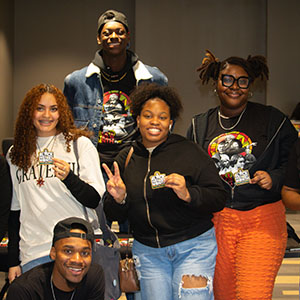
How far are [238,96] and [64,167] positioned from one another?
1152 mm

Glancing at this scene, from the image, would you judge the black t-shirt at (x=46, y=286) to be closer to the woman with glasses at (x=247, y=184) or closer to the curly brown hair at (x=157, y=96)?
the woman with glasses at (x=247, y=184)

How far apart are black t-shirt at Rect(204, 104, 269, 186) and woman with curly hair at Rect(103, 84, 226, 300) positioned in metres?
0.26

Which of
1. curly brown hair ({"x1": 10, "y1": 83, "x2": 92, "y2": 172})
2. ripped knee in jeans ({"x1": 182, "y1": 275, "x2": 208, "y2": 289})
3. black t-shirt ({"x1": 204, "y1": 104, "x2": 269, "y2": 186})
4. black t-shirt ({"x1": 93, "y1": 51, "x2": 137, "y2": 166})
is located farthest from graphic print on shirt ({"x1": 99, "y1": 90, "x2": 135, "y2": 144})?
ripped knee in jeans ({"x1": 182, "y1": 275, "x2": 208, "y2": 289})

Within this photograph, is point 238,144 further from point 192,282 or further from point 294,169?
point 192,282

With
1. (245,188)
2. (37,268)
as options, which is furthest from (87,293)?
(245,188)

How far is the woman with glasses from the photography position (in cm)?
250

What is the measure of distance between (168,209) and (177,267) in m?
0.30

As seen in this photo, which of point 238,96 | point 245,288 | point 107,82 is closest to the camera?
point 245,288

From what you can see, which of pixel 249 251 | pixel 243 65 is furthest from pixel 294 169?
pixel 243 65

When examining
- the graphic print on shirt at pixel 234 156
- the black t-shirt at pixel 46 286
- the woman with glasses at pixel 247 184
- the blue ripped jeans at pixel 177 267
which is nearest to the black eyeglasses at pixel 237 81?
the woman with glasses at pixel 247 184

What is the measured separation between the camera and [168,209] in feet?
7.59

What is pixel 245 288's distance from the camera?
8.14 feet

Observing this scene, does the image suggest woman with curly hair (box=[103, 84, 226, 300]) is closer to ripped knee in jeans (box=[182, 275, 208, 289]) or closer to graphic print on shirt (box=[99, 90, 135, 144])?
ripped knee in jeans (box=[182, 275, 208, 289])

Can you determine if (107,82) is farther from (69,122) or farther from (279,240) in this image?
(279,240)
